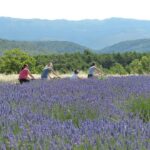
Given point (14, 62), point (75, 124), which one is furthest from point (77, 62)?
point (75, 124)

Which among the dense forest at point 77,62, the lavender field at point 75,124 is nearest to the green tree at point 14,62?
the dense forest at point 77,62

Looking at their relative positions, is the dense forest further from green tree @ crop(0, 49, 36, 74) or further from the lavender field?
the lavender field

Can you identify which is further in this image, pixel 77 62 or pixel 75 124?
pixel 77 62

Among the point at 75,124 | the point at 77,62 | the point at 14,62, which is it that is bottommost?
the point at 77,62

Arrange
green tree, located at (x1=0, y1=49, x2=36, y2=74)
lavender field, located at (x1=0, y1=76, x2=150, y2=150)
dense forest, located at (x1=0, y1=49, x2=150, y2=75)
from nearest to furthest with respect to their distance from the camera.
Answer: lavender field, located at (x1=0, y1=76, x2=150, y2=150)
dense forest, located at (x1=0, y1=49, x2=150, y2=75)
green tree, located at (x1=0, y1=49, x2=36, y2=74)

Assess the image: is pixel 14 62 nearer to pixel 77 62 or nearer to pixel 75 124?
pixel 77 62

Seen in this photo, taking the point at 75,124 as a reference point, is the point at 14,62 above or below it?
below

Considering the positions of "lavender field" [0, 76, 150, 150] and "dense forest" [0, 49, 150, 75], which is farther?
"dense forest" [0, 49, 150, 75]

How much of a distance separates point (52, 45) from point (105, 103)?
174 meters

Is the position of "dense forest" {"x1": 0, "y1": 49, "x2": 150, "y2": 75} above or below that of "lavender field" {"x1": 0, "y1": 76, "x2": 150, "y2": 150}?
below

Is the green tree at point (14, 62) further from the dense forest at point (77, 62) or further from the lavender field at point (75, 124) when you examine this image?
the lavender field at point (75, 124)

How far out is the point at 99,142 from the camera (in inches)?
129

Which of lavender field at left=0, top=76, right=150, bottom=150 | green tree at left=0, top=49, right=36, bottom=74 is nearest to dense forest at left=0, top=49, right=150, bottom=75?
green tree at left=0, top=49, right=36, bottom=74

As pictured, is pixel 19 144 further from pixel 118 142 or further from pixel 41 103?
pixel 41 103
